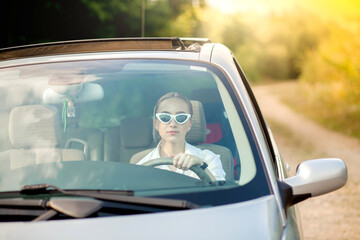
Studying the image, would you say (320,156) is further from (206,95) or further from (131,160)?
(131,160)

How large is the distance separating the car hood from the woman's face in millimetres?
851

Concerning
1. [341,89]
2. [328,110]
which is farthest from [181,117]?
[328,110]

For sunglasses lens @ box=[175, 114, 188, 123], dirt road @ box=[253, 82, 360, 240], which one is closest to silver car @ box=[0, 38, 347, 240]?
sunglasses lens @ box=[175, 114, 188, 123]

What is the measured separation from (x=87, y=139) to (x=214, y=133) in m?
0.77

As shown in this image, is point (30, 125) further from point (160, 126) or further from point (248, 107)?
point (248, 107)

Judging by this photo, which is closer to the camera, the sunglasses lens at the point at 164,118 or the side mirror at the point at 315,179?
the side mirror at the point at 315,179

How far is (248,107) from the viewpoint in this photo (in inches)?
110

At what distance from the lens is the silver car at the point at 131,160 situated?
2.25 metres

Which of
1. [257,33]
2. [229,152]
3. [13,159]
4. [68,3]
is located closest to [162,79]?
[229,152]

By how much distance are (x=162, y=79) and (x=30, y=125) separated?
704 millimetres

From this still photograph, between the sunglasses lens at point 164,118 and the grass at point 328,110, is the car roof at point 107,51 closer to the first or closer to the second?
the sunglasses lens at point 164,118

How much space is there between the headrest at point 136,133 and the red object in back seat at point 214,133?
15.2 inches

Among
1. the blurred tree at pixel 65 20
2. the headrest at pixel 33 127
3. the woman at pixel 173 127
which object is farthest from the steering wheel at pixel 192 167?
the blurred tree at pixel 65 20

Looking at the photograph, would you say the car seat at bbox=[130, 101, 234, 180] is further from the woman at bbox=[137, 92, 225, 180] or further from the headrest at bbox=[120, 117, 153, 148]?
the headrest at bbox=[120, 117, 153, 148]
